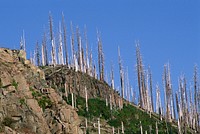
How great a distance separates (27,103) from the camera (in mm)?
44875

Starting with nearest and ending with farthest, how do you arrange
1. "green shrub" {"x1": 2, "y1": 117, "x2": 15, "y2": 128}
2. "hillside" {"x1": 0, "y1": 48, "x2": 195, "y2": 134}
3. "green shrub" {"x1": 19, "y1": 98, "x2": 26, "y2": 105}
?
"green shrub" {"x1": 2, "y1": 117, "x2": 15, "y2": 128}, "hillside" {"x1": 0, "y1": 48, "x2": 195, "y2": 134}, "green shrub" {"x1": 19, "y1": 98, "x2": 26, "y2": 105}

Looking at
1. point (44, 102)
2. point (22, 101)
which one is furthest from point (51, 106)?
point (22, 101)

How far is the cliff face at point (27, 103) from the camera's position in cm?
4262

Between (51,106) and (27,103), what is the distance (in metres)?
4.76

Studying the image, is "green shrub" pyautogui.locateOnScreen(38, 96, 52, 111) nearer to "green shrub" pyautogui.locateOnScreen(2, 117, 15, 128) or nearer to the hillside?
the hillside

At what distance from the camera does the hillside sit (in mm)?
43250

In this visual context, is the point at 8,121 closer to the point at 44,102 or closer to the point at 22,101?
the point at 22,101

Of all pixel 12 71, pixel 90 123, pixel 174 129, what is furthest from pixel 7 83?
pixel 174 129

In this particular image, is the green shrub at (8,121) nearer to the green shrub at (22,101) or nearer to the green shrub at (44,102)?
the green shrub at (22,101)

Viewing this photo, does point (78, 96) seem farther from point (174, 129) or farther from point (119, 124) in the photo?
point (174, 129)

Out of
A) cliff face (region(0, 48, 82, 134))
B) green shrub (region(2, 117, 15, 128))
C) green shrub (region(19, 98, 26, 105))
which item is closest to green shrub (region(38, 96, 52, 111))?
cliff face (region(0, 48, 82, 134))

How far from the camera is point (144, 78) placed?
96.8 meters

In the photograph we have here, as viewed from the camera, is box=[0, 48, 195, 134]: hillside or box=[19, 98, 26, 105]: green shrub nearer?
box=[0, 48, 195, 134]: hillside

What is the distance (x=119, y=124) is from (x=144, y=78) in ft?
87.6
